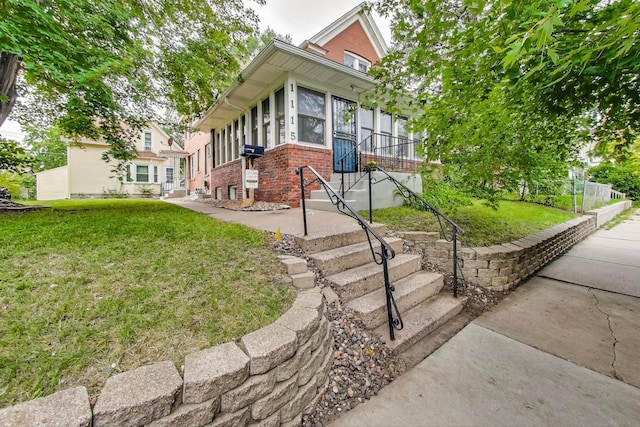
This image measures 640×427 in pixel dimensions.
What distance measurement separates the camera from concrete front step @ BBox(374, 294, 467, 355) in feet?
7.07

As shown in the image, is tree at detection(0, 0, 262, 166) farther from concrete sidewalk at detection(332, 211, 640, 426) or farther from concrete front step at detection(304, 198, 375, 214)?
concrete sidewalk at detection(332, 211, 640, 426)

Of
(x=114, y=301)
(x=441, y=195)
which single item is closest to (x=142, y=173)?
(x=441, y=195)

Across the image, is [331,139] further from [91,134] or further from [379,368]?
[379,368]

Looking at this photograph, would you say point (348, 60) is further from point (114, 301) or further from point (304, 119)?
point (114, 301)

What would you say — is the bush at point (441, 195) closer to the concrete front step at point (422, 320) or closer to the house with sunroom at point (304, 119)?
the house with sunroom at point (304, 119)

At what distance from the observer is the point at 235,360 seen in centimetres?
129

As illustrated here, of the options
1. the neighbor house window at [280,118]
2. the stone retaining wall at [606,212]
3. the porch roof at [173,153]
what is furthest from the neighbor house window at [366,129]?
the porch roof at [173,153]

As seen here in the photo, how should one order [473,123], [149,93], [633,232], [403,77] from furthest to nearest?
1. [633,232]
2. [149,93]
3. [403,77]
4. [473,123]

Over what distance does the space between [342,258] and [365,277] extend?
1.04ft

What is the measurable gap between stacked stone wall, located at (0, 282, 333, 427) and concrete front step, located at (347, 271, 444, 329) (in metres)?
0.63

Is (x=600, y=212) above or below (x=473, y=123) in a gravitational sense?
below

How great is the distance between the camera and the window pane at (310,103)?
263 inches

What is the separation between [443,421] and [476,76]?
11.5ft

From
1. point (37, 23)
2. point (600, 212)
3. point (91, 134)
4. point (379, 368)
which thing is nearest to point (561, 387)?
point (379, 368)
